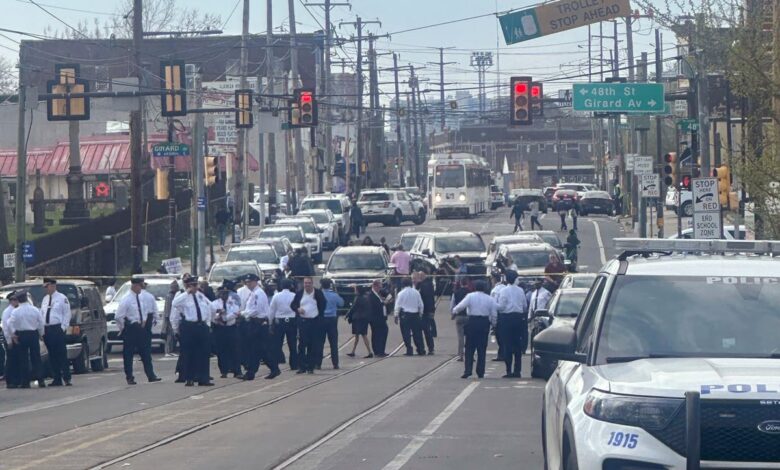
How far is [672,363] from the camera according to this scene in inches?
291

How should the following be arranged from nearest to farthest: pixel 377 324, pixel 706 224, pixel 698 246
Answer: pixel 698 246 → pixel 706 224 → pixel 377 324

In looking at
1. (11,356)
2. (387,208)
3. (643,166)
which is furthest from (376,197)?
(11,356)

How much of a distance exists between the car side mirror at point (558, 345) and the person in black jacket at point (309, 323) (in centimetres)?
1585

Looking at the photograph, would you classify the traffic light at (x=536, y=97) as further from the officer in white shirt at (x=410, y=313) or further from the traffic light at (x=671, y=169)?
the officer in white shirt at (x=410, y=313)

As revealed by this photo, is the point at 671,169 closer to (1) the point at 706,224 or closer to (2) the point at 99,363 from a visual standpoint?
(1) the point at 706,224

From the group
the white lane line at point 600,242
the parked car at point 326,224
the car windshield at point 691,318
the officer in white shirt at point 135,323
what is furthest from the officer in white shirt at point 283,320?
the parked car at point 326,224

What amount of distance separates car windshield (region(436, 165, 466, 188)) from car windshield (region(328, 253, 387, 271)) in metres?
35.2

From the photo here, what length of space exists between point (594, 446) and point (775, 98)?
12.3 meters

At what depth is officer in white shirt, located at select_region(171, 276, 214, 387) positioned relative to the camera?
21469 mm

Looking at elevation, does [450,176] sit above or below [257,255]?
above

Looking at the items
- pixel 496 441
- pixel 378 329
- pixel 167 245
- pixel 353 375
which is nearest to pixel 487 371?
pixel 353 375

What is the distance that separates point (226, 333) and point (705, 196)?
9.67m

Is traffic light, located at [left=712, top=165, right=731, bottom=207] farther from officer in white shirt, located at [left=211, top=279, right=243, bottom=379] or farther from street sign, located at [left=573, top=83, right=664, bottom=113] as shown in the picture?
officer in white shirt, located at [left=211, top=279, right=243, bottom=379]

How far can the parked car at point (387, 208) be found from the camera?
6875cm
